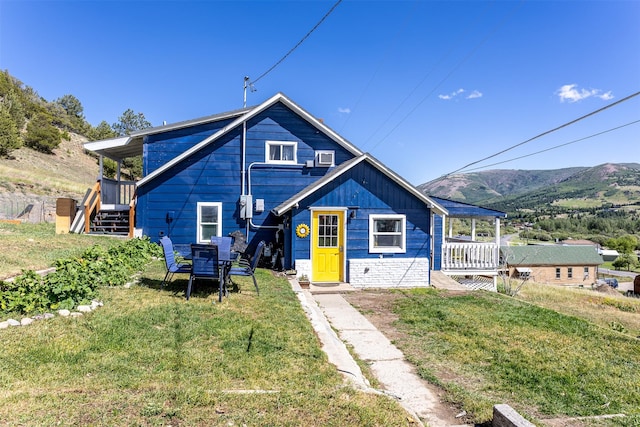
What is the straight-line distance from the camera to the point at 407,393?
4.54m

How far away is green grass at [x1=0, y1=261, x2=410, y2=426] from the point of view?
10.4 ft

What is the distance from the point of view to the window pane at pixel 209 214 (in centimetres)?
1379

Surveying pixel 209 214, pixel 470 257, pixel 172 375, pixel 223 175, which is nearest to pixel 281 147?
pixel 223 175

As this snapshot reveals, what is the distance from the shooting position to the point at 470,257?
1540 centimetres

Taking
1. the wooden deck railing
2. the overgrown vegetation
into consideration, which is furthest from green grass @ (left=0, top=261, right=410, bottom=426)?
the wooden deck railing

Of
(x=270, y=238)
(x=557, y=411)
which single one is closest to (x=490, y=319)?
(x=557, y=411)

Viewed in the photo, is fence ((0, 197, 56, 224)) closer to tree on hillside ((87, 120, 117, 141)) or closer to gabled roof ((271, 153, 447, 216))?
gabled roof ((271, 153, 447, 216))

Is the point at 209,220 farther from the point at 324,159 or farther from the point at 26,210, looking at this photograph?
the point at 26,210

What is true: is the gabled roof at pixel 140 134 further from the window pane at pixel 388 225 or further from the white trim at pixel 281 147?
the window pane at pixel 388 225

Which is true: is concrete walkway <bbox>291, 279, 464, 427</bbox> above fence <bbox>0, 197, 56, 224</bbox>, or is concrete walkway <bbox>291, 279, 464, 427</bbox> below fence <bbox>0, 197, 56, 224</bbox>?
below

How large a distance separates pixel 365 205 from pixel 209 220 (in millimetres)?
5865

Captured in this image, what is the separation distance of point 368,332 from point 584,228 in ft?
463

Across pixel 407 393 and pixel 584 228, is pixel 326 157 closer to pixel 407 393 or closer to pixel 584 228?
pixel 407 393

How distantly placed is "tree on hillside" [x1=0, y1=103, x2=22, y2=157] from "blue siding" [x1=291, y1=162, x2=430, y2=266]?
93.8ft
